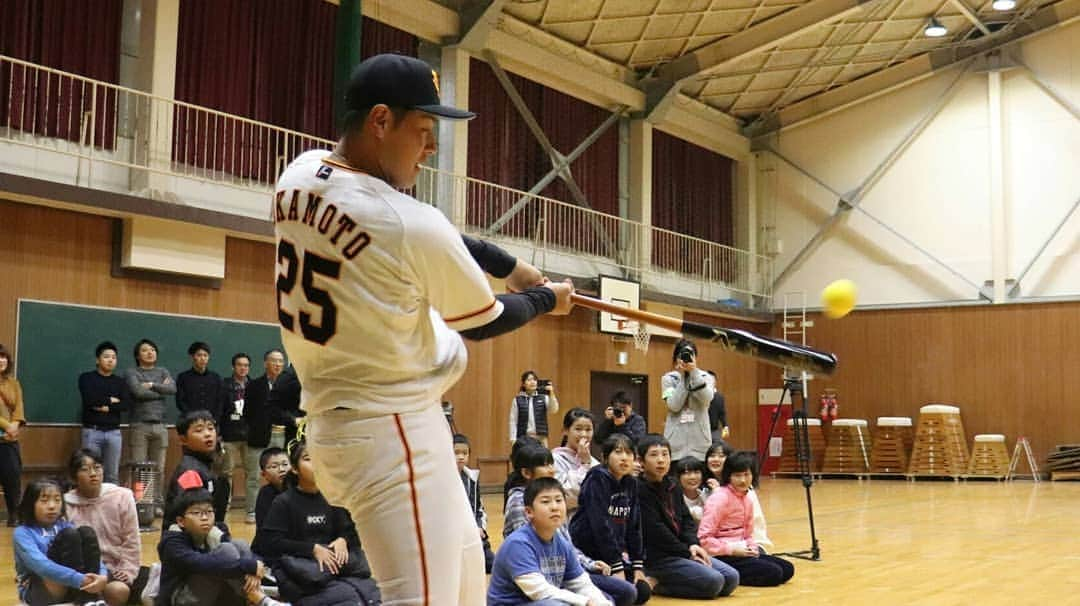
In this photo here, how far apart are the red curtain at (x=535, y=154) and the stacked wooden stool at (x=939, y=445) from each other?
259 inches

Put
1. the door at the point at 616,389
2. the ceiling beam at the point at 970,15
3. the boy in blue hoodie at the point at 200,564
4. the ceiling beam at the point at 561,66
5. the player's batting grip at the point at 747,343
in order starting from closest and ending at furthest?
1. the player's batting grip at the point at 747,343
2. the boy in blue hoodie at the point at 200,564
3. the ceiling beam at the point at 561,66
4. the door at the point at 616,389
5. the ceiling beam at the point at 970,15

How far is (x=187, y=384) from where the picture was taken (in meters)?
11.4

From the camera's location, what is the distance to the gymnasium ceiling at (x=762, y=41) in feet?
57.6

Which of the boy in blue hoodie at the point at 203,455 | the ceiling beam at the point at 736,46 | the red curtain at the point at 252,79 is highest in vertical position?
the ceiling beam at the point at 736,46

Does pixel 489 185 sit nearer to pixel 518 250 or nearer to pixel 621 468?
pixel 518 250

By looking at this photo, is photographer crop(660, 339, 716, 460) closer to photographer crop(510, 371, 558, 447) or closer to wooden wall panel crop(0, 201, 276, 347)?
photographer crop(510, 371, 558, 447)

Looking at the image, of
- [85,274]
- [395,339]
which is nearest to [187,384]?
[85,274]

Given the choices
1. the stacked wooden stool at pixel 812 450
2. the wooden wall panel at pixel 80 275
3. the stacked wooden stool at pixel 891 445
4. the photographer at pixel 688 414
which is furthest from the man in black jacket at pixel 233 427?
the stacked wooden stool at pixel 891 445

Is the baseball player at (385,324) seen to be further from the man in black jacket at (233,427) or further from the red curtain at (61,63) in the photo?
the red curtain at (61,63)

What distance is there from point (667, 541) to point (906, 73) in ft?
54.2

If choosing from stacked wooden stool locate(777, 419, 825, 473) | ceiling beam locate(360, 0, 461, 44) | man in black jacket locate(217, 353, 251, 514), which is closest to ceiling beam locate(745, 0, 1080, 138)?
stacked wooden stool locate(777, 419, 825, 473)

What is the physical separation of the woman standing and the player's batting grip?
26.1ft

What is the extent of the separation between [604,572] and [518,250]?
1101 cm

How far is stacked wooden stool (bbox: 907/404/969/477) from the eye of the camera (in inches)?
779
